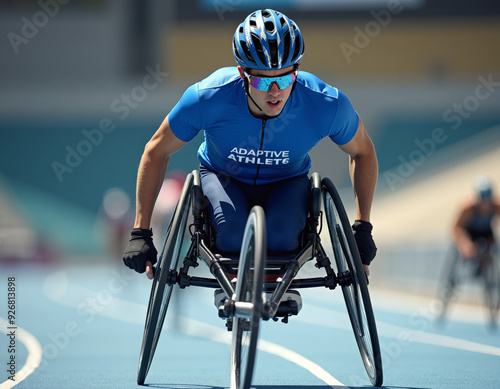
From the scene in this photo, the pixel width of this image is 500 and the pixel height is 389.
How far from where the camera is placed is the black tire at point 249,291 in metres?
3.81

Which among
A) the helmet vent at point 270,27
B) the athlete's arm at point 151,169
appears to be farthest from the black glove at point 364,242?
the helmet vent at point 270,27

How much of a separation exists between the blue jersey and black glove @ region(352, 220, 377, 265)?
47 centimetres

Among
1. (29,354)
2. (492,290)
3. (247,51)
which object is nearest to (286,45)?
(247,51)

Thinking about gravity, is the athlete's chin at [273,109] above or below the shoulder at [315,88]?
below

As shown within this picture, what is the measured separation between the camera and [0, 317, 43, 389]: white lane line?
5301mm

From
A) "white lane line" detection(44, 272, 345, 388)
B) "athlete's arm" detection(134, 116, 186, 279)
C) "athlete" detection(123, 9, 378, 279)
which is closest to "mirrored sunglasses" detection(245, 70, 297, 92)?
"athlete" detection(123, 9, 378, 279)

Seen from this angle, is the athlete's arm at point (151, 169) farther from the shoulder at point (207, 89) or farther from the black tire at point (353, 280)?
the black tire at point (353, 280)

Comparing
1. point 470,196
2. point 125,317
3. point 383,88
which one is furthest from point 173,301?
point 383,88

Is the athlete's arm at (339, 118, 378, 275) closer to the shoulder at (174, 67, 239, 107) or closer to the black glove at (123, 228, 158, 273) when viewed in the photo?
the shoulder at (174, 67, 239, 107)

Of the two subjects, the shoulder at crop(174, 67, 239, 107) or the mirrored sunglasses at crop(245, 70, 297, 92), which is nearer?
the mirrored sunglasses at crop(245, 70, 297, 92)

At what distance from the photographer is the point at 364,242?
483 centimetres

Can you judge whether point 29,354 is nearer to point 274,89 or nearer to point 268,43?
point 274,89

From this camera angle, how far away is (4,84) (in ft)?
113

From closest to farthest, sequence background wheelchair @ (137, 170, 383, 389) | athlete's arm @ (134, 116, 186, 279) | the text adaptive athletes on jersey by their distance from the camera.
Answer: background wheelchair @ (137, 170, 383, 389) → the text adaptive athletes on jersey → athlete's arm @ (134, 116, 186, 279)
